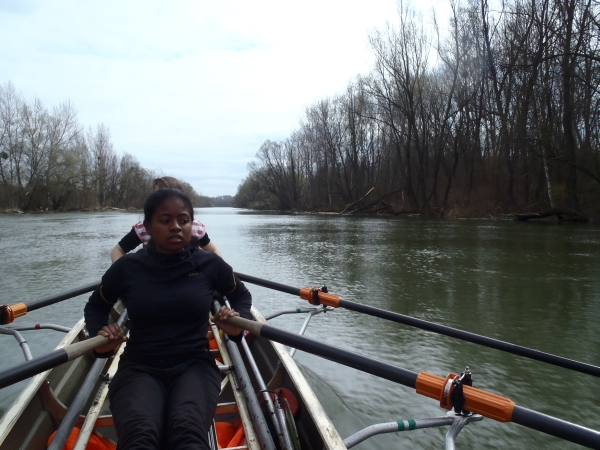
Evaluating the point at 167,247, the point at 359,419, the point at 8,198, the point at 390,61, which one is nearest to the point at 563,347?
the point at 359,419

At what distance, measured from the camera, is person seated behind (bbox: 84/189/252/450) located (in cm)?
168

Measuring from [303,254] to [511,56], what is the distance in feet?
56.6

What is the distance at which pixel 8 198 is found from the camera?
41.6 m

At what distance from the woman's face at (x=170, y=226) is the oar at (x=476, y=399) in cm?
83

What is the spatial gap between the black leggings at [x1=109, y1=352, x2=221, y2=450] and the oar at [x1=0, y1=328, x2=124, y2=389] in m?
0.18

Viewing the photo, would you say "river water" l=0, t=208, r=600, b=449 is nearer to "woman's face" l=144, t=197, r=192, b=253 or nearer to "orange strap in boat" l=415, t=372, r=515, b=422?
"orange strap in boat" l=415, t=372, r=515, b=422

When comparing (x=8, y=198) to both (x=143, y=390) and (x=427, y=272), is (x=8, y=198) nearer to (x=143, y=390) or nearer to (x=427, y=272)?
(x=427, y=272)

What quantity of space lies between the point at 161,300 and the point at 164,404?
47 centimetres

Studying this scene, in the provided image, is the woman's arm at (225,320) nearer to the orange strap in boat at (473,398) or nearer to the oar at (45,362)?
the oar at (45,362)

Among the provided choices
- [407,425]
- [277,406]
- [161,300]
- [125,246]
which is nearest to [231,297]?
[161,300]

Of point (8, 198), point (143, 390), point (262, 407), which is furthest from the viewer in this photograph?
point (8, 198)

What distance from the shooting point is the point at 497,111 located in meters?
23.8

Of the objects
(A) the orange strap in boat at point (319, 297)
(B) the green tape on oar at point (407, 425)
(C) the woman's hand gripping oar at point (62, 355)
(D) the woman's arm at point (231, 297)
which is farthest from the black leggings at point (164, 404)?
(A) the orange strap in boat at point (319, 297)

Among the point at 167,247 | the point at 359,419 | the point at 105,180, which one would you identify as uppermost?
the point at 105,180
